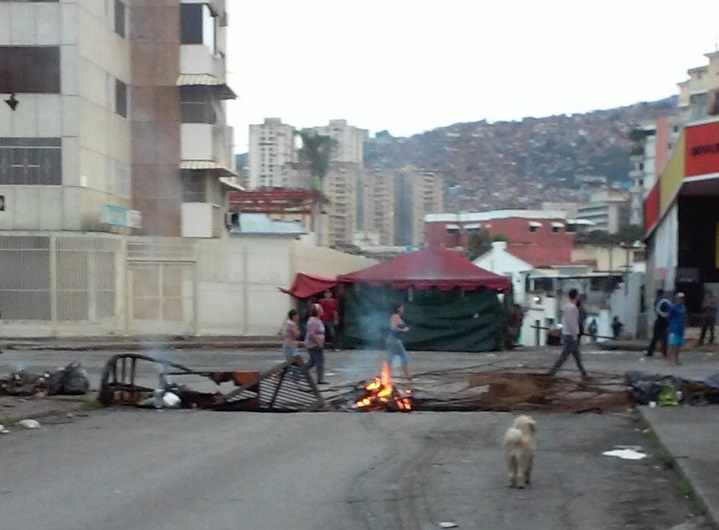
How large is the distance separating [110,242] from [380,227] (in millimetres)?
23625

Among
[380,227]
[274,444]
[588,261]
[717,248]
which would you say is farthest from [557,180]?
[274,444]

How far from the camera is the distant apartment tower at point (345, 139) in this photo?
213ft

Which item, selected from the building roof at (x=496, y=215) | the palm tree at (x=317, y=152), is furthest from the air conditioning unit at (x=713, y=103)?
the palm tree at (x=317, y=152)

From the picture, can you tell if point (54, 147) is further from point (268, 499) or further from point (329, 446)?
point (268, 499)

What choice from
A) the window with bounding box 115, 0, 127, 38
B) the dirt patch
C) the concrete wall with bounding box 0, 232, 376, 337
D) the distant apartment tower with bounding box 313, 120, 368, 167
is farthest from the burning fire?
the distant apartment tower with bounding box 313, 120, 368, 167

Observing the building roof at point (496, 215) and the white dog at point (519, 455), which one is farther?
the building roof at point (496, 215)

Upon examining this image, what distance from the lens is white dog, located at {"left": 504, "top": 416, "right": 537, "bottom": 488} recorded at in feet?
29.3

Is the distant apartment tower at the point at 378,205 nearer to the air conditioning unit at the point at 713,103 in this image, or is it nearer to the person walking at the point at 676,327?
the air conditioning unit at the point at 713,103

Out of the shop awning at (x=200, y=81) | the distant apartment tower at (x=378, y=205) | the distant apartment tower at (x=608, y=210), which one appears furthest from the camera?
the distant apartment tower at (x=608, y=210)

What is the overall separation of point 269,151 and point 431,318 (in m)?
62.1

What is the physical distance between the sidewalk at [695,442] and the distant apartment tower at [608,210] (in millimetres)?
79848

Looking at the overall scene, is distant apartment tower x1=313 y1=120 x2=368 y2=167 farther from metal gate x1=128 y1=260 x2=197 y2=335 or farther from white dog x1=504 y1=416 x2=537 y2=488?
white dog x1=504 y1=416 x2=537 y2=488

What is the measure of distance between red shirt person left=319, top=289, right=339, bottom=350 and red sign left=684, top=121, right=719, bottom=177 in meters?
10.7

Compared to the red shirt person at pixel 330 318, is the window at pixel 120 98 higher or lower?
higher
